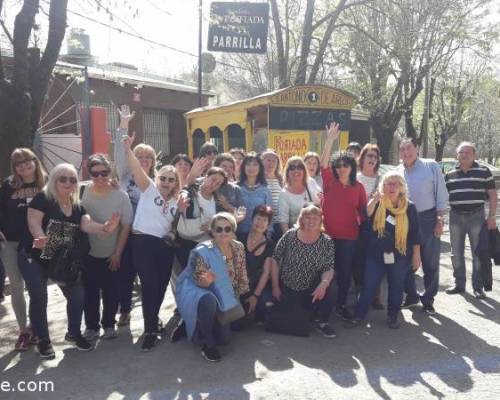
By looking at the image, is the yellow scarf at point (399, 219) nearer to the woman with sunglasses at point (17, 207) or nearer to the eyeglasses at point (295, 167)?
the eyeglasses at point (295, 167)

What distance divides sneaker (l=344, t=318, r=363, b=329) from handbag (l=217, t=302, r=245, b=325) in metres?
1.13

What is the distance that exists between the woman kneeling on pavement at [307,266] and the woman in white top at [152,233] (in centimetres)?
107

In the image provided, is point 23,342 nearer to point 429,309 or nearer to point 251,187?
point 251,187

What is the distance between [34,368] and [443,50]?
1581 centimetres

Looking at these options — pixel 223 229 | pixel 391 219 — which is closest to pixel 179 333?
pixel 223 229

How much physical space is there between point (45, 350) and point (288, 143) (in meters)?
5.46

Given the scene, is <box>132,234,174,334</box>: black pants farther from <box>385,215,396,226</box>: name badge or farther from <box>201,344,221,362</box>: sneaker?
<box>385,215,396,226</box>: name badge

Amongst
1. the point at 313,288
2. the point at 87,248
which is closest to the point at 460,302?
the point at 313,288

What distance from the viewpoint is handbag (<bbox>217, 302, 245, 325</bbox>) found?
4.14 m

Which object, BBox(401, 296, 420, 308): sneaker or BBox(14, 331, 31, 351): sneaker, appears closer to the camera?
BBox(14, 331, 31, 351): sneaker

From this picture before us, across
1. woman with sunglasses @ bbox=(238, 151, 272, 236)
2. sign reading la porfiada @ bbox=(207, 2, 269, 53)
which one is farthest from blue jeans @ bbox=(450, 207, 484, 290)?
sign reading la porfiada @ bbox=(207, 2, 269, 53)

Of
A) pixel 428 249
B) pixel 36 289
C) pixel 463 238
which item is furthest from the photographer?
pixel 463 238

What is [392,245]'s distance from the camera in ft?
15.4

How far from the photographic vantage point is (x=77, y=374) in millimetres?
3758
